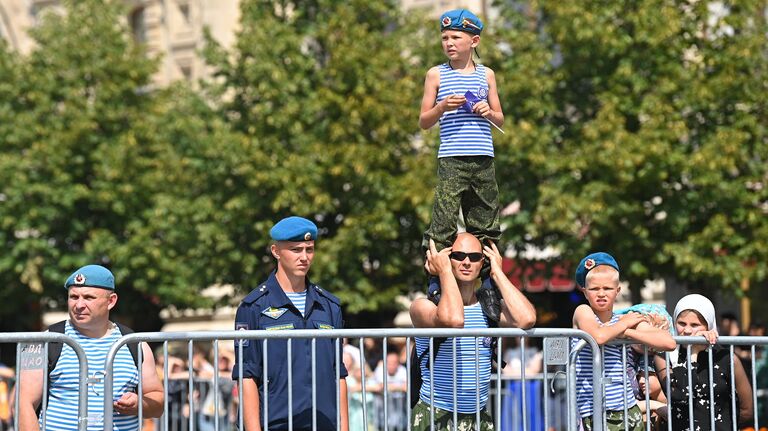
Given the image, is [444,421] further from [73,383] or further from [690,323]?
[73,383]

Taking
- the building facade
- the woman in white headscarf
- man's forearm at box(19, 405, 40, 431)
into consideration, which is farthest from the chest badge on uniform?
the building facade

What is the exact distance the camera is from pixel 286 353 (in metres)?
7.69

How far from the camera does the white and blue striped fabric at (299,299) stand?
7941 millimetres

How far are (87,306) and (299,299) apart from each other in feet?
3.51

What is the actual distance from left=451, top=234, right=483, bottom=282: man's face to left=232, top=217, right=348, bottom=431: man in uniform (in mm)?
708

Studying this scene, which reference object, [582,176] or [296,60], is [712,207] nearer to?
[582,176]

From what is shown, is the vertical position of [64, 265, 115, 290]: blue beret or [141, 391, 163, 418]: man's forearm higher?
[64, 265, 115, 290]: blue beret

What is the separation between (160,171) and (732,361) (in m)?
18.8

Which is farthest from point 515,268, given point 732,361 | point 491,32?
point 732,361

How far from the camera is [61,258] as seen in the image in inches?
1109

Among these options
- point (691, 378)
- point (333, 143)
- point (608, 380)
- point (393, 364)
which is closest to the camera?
point (608, 380)

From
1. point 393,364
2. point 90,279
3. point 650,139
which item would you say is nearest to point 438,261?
point 90,279

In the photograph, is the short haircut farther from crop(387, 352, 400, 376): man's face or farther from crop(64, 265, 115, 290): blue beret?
crop(387, 352, 400, 376): man's face

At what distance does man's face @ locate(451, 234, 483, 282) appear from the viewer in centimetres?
811
